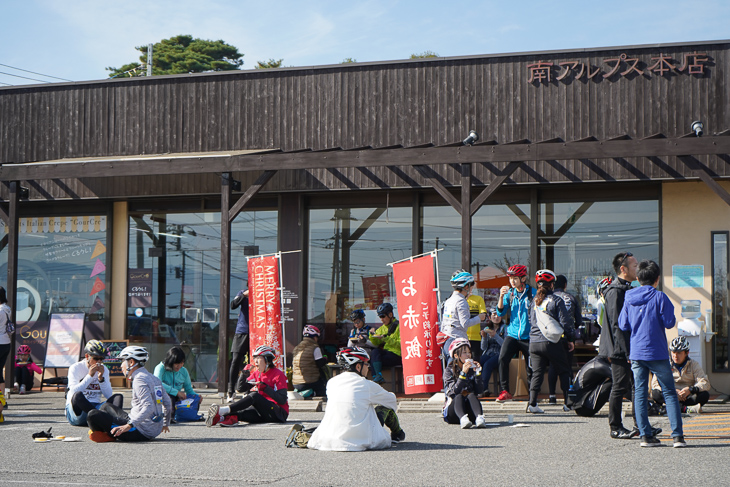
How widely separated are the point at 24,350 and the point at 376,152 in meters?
7.40

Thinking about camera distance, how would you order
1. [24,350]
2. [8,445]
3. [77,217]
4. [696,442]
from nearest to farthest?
[696,442]
[8,445]
[24,350]
[77,217]

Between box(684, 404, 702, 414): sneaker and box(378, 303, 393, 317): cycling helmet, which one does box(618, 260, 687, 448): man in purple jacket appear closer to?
box(684, 404, 702, 414): sneaker

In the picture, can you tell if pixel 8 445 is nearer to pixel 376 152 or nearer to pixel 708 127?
pixel 376 152

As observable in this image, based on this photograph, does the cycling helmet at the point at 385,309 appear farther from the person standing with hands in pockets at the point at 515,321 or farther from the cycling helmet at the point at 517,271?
the cycling helmet at the point at 517,271

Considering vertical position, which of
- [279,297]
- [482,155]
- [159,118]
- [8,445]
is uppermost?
[159,118]

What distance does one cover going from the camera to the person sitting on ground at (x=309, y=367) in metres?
12.9

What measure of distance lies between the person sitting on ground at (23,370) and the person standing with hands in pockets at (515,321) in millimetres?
8275

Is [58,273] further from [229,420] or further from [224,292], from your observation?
[229,420]

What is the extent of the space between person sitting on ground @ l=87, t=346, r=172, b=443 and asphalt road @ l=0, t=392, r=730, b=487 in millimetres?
183

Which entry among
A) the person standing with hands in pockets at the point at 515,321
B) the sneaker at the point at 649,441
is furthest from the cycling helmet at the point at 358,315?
the sneaker at the point at 649,441

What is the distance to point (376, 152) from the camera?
1249 cm

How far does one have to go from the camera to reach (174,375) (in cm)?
1065

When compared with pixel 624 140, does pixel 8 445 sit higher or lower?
lower

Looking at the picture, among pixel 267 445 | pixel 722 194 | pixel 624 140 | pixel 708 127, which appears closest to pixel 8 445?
pixel 267 445
